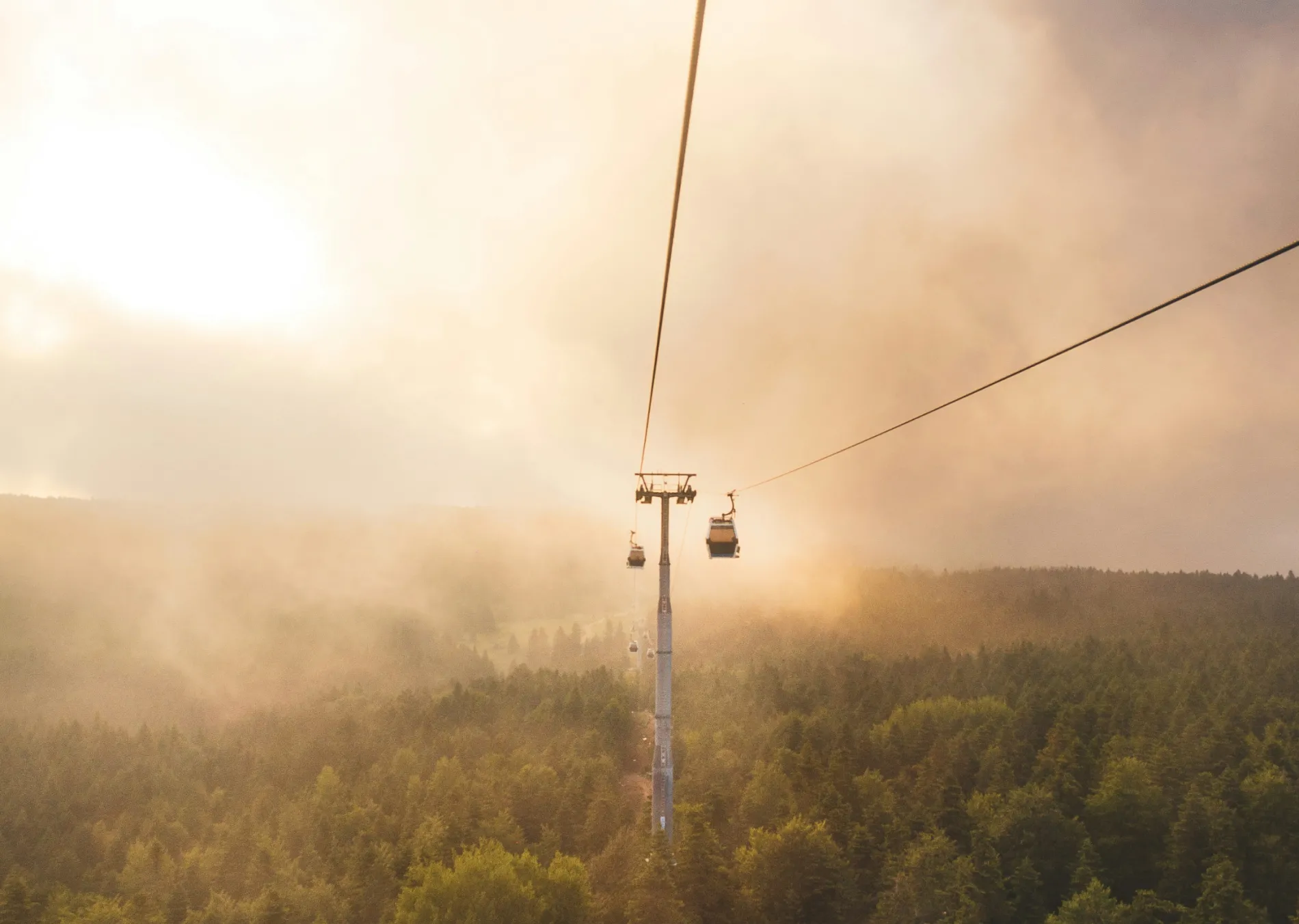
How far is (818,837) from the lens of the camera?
41719 millimetres

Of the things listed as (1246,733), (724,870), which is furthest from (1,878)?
(1246,733)

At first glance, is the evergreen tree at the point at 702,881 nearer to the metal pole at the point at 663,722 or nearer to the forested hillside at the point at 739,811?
the forested hillside at the point at 739,811

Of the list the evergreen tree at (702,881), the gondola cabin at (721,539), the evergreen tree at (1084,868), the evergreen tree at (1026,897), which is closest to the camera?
the gondola cabin at (721,539)

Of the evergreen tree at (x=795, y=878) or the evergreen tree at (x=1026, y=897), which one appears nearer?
the evergreen tree at (x=795, y=878)

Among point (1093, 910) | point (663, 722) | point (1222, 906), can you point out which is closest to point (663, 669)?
point (663, 722)

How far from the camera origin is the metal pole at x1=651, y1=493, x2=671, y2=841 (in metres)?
27.2

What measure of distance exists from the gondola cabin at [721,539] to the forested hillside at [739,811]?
11817 millimetres

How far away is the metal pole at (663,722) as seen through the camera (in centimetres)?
2723

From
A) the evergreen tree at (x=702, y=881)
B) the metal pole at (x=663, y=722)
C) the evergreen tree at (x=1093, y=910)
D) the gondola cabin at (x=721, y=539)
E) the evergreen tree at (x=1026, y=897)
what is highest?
the gondola cabin at (x=721, y=539)

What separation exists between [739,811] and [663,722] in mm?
37982

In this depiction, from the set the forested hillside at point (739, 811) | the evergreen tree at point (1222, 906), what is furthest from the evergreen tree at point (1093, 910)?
the evergreen tree at point (1222, 906)

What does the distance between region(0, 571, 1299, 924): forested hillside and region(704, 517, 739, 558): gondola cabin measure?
11.8 meters

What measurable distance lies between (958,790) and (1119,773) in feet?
43.8

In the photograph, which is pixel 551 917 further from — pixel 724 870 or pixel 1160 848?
pixel 1160 848
